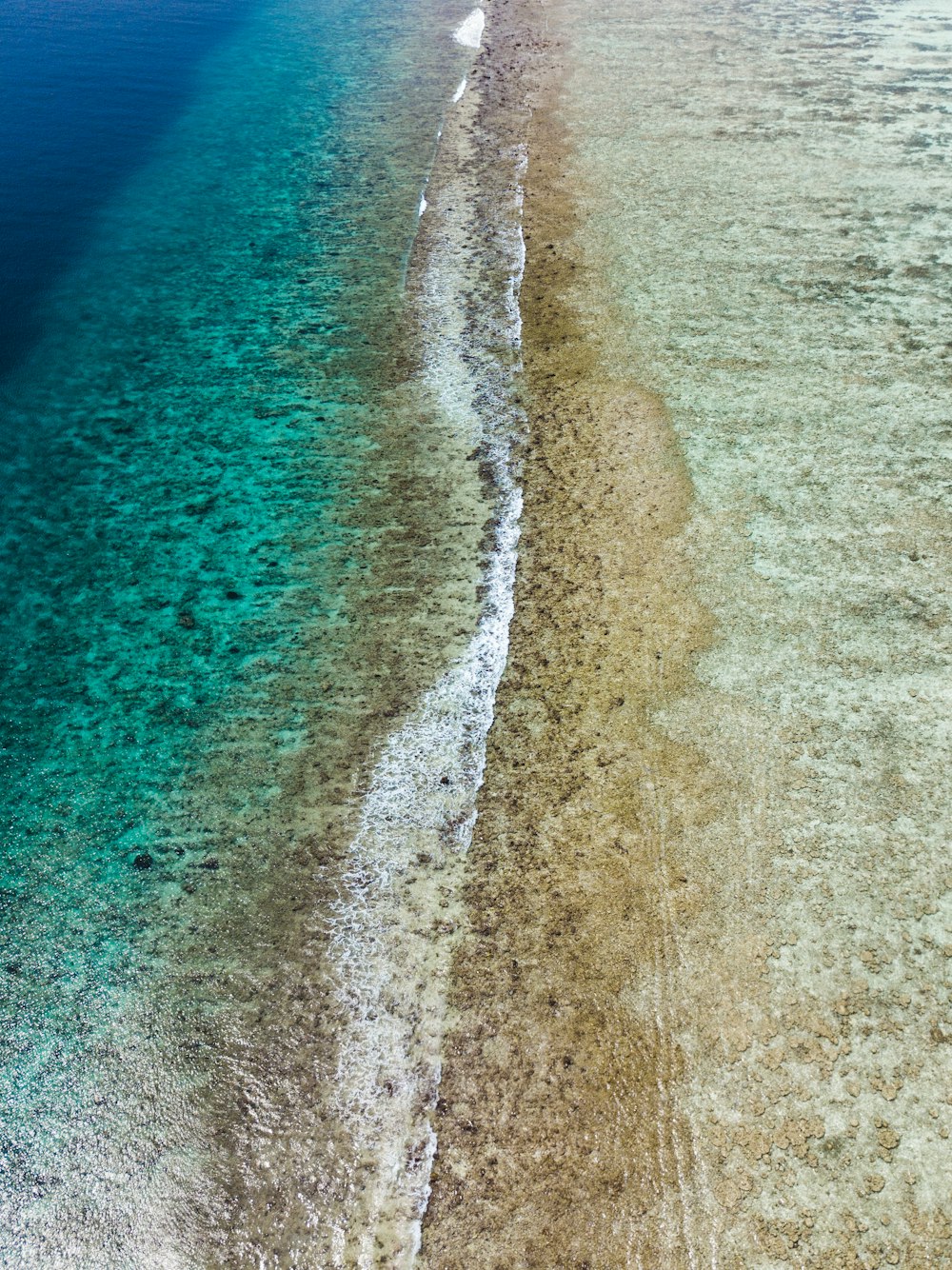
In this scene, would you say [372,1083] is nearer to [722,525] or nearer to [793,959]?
[793,959]

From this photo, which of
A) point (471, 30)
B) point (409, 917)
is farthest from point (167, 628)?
point (471, 30)

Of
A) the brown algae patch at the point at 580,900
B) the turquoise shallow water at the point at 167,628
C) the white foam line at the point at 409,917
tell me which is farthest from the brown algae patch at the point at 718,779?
the turquoise shallow water at the point at 167,628

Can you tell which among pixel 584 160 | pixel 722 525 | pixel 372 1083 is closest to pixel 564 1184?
pixel 372 1083

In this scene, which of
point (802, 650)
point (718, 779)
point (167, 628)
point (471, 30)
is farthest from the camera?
point (471, 30)

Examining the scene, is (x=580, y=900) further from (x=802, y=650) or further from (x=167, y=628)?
(x=167, y=628)

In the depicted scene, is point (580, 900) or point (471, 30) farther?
point (471, 30)

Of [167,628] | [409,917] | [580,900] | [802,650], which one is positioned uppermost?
[802,650]

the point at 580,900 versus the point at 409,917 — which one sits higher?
the point at 580,900
